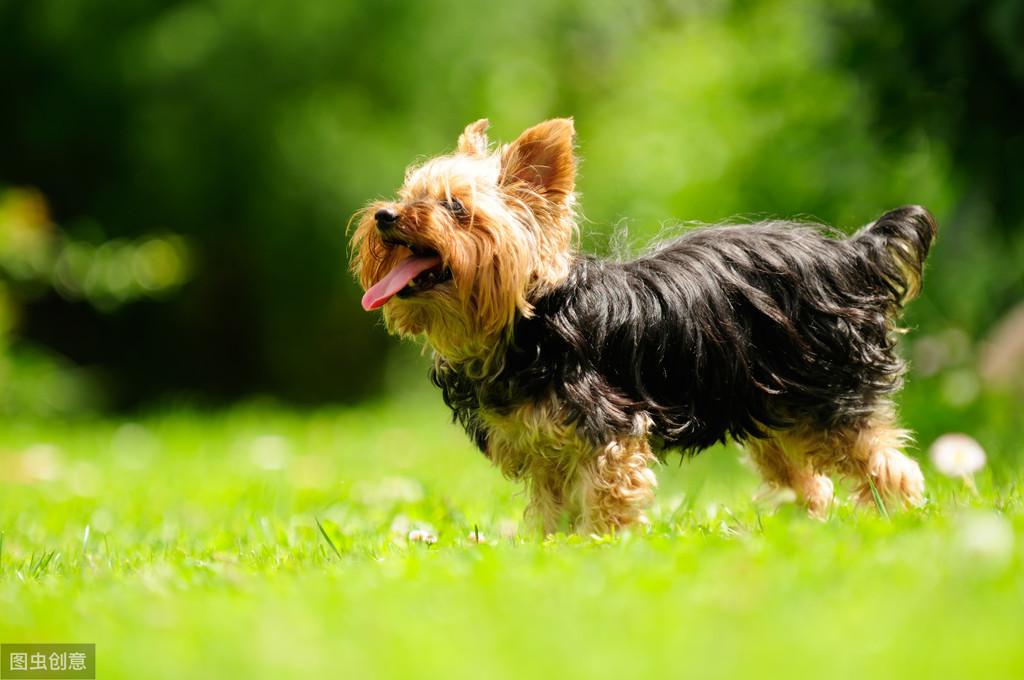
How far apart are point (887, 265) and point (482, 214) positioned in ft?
5.19

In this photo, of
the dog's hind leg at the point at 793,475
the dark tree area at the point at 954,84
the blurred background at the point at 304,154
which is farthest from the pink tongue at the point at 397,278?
the blurred background at the point at 304,154

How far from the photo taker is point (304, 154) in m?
13.3

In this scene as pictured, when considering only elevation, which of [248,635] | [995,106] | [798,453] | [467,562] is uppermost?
[995,106]

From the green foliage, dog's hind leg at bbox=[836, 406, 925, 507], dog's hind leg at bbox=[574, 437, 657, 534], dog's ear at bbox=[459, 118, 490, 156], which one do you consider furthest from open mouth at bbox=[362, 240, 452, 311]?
the green foliage

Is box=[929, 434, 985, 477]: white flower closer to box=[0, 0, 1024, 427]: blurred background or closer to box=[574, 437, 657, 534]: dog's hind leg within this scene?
box=[574, 437, 657, 534]: dog's hind leg

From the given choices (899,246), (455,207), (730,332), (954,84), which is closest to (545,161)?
(455,207)

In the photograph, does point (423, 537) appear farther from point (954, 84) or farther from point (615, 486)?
point (954, 84)

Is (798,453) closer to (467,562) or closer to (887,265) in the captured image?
(887,265)

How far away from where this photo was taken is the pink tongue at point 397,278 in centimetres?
408

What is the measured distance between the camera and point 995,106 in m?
6.63

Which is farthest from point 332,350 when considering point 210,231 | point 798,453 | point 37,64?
point 798,453

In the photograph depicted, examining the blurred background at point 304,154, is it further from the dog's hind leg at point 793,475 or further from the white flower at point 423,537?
the white flower at point 423,537

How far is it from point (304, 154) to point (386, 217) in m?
9.57

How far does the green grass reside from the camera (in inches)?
97.7
